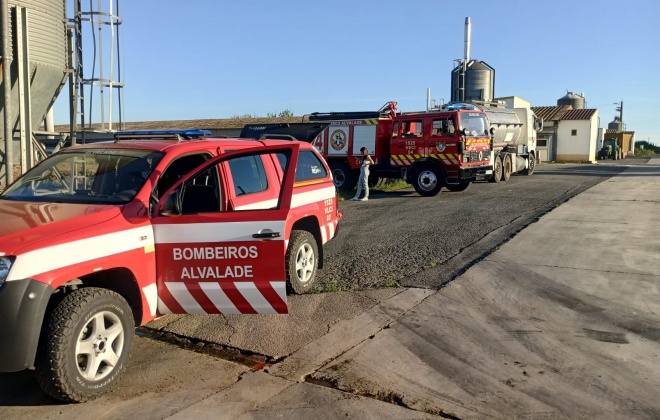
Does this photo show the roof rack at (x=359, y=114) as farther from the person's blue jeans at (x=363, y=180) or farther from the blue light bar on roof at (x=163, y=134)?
the blue light bar on roof at (x=163, y=134)

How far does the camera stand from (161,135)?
6.12 metres

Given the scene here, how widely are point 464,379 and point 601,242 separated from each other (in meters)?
5.99

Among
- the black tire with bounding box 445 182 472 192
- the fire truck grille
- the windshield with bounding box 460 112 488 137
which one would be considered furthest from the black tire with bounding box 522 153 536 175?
the black tire with bounding box 445 182 472 192

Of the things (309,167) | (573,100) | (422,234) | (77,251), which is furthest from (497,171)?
(573,100)

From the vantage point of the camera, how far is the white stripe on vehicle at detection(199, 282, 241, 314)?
4.52 metres

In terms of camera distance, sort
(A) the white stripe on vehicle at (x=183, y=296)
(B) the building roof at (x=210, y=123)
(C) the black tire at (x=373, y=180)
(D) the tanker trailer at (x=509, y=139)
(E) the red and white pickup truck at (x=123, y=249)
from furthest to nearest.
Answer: (B) the building roof at (x=210, y=123), (D) the tanker trailer at (x=509, y=139), (C) the black tire at (x=373, y=180), (A) the white stripe on vehicle at (x=183, y=296), (E) the red and white pickup truck at (x=123, y=249)

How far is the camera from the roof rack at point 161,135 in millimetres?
6043

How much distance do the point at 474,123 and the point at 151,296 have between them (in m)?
15.2

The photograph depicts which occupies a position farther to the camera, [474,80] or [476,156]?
[474,80]

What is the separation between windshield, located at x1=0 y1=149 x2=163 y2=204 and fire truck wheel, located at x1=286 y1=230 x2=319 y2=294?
1.73 m

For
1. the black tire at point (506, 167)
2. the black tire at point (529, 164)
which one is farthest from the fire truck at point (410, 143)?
the black tire at point (529, 164)

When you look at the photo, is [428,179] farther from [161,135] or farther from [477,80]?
[477,80]

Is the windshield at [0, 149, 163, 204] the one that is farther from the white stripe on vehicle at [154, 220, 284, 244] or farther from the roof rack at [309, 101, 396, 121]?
the roof rack at [309, 101, 396, 121]

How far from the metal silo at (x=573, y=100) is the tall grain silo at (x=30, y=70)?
59357mm
